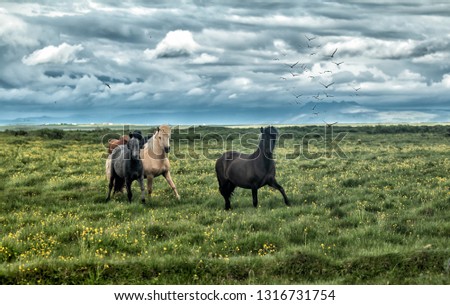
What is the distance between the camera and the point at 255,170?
14.5 m

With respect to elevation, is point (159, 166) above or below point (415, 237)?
above

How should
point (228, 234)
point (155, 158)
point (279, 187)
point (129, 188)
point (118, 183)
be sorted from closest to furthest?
point (228, 234)
point (279, 187)
point (129, 188)
point (155, 158)
point (118, 183)

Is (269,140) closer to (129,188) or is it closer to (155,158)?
(155,158)

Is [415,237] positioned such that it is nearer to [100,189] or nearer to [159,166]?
[159,166]

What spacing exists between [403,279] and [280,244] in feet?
9.75

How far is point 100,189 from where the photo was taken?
1856 centimetres

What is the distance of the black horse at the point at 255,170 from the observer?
14.2 meters

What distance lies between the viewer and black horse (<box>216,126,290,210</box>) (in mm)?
14211

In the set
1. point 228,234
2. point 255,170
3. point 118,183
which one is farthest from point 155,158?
point 228,234

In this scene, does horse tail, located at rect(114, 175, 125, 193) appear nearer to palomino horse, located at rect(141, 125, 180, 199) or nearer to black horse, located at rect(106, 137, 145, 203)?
black horse, located at rect(106, 137, 145, 203)

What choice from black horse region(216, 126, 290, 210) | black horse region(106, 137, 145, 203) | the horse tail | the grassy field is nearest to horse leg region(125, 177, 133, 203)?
black horse region(106, 137, 145, 203)

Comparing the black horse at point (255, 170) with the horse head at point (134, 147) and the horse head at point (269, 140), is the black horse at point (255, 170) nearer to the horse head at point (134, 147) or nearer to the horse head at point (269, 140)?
the horse head at point (269, 140)

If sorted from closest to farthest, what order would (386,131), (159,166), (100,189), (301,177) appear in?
(159,166) → (100,189) → (301,177) → (386,131)
